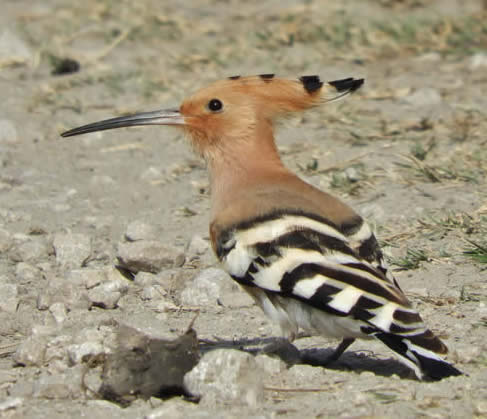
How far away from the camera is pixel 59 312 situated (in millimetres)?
3145

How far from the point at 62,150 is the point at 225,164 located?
1.88 m

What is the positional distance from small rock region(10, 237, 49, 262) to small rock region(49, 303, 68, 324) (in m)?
0.58

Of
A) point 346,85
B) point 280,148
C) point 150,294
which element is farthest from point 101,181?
point 346,85

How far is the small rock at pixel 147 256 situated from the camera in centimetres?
354

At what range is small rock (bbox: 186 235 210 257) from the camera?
375 centimetres

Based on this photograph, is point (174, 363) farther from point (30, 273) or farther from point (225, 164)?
point (30, 273)

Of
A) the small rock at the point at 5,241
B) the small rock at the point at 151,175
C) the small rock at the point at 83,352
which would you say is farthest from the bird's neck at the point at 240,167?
the small rock at the point at 151,175

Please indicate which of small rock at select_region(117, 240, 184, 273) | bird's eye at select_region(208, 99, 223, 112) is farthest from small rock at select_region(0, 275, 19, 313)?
bird's eye at select_region(208, 99, 223, 112)

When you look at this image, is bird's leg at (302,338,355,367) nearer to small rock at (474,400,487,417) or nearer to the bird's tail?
the bird's tail

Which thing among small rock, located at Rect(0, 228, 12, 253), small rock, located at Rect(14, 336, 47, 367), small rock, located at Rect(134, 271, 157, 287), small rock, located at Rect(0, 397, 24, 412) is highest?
small rock, located at Rect(0, 397, 24, 412)

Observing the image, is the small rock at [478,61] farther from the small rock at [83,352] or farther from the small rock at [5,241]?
the small rock at [83,352]

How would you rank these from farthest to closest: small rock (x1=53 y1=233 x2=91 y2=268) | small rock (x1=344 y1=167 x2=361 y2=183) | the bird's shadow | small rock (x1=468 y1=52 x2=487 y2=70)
Answer: small rock (x1=468 y1=52 x2=487 y2=70) → small rock (x1=344 y1=167 x2=361 y2=183) → small rock (x1=53 y1=233 x2=91 y2=268) → the bird's shadow

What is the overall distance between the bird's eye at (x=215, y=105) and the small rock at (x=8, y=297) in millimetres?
873

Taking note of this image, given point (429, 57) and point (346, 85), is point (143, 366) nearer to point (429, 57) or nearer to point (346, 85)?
point (346, 85)
